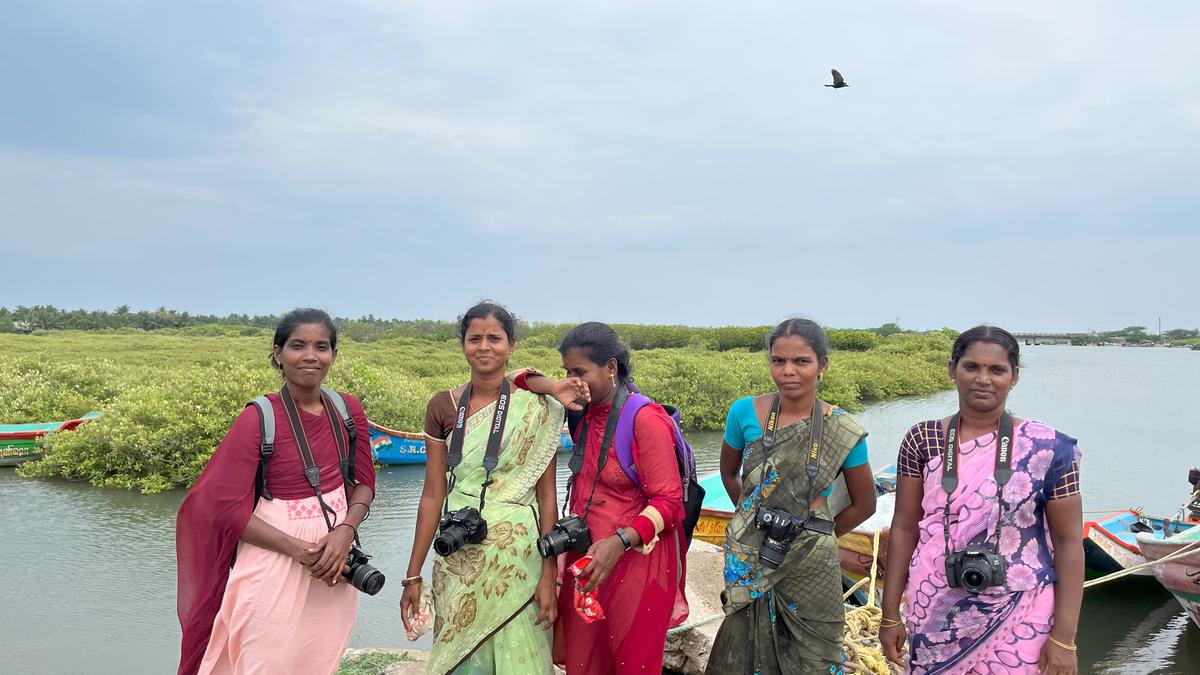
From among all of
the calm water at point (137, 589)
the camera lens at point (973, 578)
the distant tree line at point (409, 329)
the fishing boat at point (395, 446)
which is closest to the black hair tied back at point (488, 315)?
the camera lens at point (973, 578)

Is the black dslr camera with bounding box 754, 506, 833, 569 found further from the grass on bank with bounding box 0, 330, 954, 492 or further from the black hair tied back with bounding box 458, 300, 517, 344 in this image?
the grass on bank with bounding box 0, 330, 954, 492

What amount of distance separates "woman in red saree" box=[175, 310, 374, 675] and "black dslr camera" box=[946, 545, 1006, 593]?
2.06 metres

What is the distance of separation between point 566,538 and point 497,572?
28 centimetres

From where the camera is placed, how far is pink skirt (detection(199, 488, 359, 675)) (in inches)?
108

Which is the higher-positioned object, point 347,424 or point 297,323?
point 297,323

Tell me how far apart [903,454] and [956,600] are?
1.60ft

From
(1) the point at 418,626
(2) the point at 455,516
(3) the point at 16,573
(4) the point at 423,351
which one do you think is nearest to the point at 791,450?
(2) the point at 455,516

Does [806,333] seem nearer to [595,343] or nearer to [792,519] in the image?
[792,519]

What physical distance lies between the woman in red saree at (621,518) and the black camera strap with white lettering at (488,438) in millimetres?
136

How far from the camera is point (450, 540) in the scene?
2701 mm

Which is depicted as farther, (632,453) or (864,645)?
(864,645)

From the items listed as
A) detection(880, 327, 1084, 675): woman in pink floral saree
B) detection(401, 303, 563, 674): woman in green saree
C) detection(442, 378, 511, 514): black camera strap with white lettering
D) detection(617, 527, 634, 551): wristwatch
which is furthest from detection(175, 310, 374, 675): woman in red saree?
detection(880, 327, 1084, 675): woman in pink floral saree

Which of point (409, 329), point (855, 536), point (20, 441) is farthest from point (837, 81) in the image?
point (409, 329)

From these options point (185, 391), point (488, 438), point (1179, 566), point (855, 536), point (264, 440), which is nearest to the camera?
point (264, 440)
